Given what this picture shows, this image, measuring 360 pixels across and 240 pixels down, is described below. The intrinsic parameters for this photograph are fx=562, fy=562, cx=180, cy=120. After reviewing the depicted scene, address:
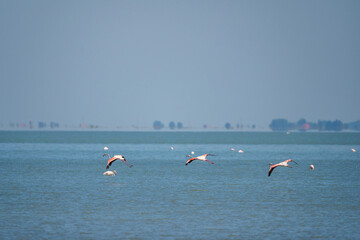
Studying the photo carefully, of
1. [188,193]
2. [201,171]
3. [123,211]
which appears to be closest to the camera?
[123,211]

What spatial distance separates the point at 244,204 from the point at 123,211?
283 inches

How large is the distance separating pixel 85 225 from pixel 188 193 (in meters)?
12.2

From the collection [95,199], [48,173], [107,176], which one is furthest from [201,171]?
[95,199]

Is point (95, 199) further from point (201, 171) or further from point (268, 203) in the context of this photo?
point (201, 171)

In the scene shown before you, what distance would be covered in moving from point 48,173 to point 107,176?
6672mm

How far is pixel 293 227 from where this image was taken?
25453 mm

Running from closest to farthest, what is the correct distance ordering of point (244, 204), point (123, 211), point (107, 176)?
1. point (123, 211)
2. point (244, 204)
3. point (107, 176)

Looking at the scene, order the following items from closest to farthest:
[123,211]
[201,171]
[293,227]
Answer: [293,227] < [123,211] < [201,171]

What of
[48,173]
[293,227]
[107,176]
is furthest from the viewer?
[48,173]

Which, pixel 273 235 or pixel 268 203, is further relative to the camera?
pixel 268 203

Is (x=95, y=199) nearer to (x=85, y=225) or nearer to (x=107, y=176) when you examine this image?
Result: (x=85, y=225)

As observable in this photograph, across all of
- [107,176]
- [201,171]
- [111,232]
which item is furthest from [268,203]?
[201,171]

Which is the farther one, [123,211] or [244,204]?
[244,204]

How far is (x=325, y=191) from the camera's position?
38625 millimetres
